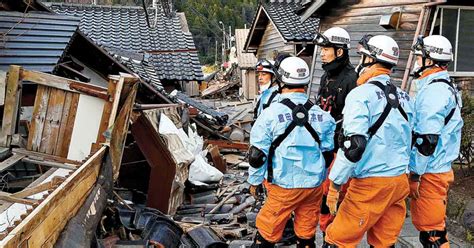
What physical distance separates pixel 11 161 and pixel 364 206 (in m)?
3.85

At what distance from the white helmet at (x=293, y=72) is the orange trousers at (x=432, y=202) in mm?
1554

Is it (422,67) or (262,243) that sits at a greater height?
(422,67)

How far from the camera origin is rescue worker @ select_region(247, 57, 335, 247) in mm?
4156

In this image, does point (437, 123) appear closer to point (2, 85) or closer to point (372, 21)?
point (2, 85)

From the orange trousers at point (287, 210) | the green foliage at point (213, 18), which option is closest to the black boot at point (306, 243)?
the orange trousers at point (287, 210)

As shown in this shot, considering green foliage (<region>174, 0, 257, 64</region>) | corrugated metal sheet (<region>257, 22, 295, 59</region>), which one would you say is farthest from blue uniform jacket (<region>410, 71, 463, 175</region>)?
green foliage (<region>174, 0, 257, 64</region>)

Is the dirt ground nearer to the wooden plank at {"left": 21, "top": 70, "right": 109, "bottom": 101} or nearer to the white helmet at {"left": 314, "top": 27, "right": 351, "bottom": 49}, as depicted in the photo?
the white helmet at {"left": 314, "top": 27, "right": 351, "bottom": 49}

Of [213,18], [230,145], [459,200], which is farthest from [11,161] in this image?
[213,18]

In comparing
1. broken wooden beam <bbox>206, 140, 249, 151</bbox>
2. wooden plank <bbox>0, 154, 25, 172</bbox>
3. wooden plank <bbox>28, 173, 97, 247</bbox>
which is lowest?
broken wooden beam <bbox>206, 140, 249, 151</bbox>

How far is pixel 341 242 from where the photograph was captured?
3.90 m

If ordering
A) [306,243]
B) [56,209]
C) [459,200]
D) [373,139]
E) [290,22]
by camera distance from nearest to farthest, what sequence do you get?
[56,209] < [373,139] < [306,243] < [459,200] < [290,22]

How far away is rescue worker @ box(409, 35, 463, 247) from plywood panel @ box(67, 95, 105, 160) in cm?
356

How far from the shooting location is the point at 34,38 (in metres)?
7.11

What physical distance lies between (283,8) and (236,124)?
525cm
